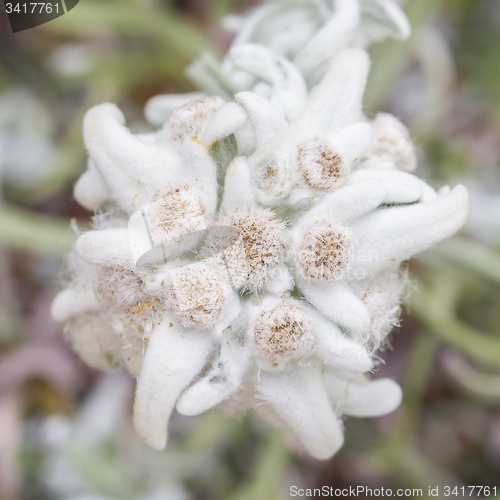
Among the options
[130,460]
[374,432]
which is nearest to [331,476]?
[374,432]

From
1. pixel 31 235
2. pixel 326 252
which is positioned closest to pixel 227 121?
pixel 326 252

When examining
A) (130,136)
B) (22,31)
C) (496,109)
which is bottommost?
(496,109)

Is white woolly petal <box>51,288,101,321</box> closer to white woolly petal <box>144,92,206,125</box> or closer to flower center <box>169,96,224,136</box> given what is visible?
flower center <box>169,96,224,136</box>

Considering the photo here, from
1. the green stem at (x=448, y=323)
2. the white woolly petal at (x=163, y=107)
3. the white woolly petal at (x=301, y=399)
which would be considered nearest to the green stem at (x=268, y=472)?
the green stem at (x=448, y=323)

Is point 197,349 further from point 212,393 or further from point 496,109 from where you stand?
point 496,109

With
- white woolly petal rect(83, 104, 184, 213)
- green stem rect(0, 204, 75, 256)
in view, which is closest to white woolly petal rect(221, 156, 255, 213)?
white woolly petal rect(83, 104, 184, 213)

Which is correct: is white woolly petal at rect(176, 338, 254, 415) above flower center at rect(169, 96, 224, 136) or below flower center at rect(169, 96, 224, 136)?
below

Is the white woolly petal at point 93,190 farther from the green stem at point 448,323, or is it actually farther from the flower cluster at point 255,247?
the green stem at point 448,323
